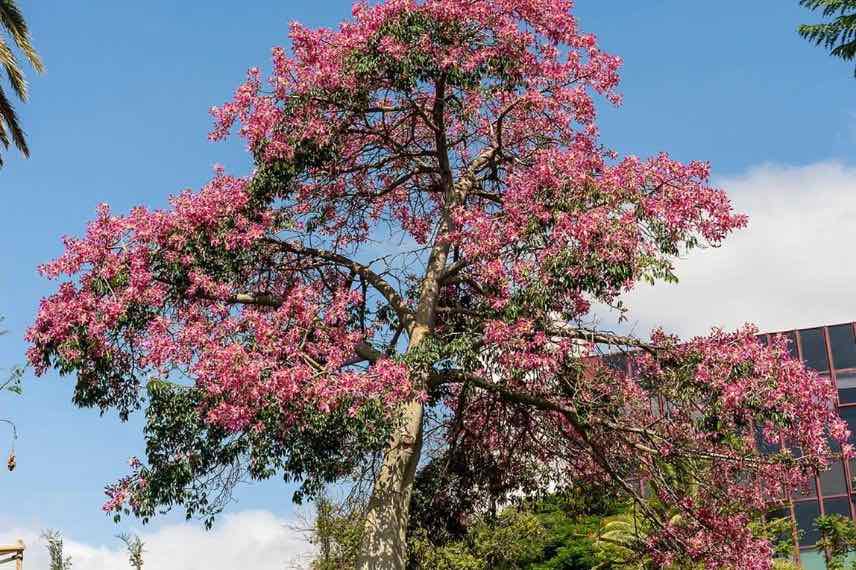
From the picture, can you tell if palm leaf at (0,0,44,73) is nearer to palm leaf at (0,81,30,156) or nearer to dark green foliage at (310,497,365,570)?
palm leaf at (0,81,30,156)

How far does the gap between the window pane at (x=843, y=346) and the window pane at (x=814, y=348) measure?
467 mm

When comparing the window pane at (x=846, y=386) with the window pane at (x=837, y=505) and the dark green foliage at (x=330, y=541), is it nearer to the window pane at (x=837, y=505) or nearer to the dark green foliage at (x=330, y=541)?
the window pane at (x=837, y=505)

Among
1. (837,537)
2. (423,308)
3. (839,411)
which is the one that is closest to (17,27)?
(423,308)

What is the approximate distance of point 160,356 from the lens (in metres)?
17.2

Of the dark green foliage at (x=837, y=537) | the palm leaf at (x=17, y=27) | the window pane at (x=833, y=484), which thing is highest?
the palm leaf at (x=17, y=27)

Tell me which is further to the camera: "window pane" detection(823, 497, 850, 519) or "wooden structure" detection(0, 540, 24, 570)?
"window pane" detection(823, 497, 850, 519)

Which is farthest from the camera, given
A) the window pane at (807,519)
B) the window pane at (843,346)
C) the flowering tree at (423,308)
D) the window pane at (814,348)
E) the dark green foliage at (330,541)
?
the window pane at (814,348)

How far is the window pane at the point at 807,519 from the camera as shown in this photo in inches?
2180

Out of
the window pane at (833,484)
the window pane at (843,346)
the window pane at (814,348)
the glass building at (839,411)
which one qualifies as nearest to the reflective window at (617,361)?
the glass building at (839,411)

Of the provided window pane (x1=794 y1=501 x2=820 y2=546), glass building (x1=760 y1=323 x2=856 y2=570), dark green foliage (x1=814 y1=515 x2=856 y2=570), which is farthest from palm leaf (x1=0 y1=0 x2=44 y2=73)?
window pane (x1=794 y1=501 x2=820 y2=546)

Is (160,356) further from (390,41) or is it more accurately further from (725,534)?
(725,534)

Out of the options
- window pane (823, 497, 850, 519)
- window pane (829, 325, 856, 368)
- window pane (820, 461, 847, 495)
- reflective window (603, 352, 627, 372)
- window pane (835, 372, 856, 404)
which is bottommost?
window pane (823, 497, 850, 519)

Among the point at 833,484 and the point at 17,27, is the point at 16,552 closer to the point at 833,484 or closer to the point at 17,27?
the point at 17,27

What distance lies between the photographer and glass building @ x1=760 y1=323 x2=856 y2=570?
54938mm
